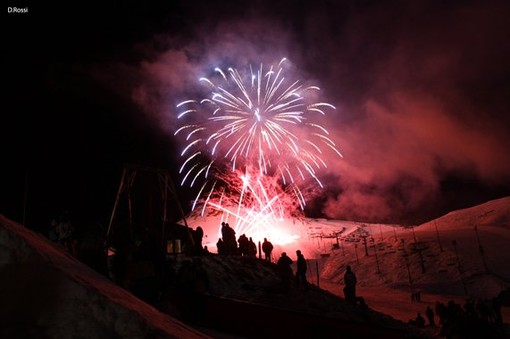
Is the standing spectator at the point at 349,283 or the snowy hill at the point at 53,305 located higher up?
the snowy hill at the point at 53,305

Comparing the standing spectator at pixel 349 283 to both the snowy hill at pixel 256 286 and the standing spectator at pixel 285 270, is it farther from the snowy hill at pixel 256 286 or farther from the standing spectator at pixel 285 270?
the standing spectator at pixel 285 270

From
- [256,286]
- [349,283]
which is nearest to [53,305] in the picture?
[349,283]

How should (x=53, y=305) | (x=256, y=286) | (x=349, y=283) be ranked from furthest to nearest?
(x=256, y=286) → (x=349, y=283) → (x=53, y=305)

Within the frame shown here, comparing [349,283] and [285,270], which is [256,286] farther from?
[349,283]

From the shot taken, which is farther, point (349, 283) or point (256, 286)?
point (256, 286)

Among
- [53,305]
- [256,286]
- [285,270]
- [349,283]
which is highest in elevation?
[53,305]

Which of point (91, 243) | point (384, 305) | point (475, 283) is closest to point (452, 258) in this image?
point (475, 283)

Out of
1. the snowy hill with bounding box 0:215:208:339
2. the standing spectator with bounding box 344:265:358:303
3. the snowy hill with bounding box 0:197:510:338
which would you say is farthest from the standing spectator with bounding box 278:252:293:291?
the snowy hill with bounding box 0:215:208:339

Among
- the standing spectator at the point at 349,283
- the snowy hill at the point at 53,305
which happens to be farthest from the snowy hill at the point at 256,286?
the standing spectator at the point at 349,283

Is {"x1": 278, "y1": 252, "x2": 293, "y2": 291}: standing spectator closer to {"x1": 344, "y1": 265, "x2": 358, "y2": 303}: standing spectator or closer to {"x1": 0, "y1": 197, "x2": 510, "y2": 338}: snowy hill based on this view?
{"x1": 0, "y1": 197, "x2": 510, "y2": 338}: snowy hill

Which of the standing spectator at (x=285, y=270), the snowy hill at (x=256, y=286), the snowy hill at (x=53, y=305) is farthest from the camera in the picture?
the standing spectator at (x=285, y=270)

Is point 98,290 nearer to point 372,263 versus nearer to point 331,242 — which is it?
point 372,263

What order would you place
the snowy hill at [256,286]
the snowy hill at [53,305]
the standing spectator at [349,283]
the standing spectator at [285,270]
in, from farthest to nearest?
the standing spectator at [285,270] < the standing spectator at [349,283] < the snowy hill at [256,286] < the snowy hill at [53,305]

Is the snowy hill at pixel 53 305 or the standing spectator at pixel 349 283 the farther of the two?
the standing spectator at pixel 349 283
